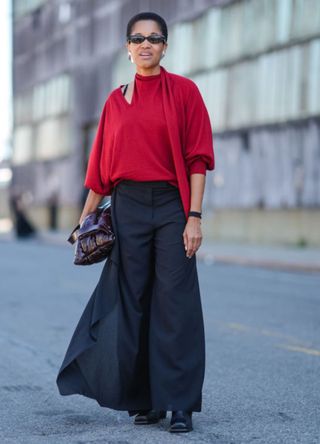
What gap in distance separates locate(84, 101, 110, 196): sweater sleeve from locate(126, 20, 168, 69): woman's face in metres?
0.36

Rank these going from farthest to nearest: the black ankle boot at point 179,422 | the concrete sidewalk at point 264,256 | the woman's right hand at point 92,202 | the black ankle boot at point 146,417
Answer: the concrete sidewalk at point 264,256 < the woman's right hand at point 92,202 < the black ankle boot at point 146,417 < the black ankle boot at point 179,422

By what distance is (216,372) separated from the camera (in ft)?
23.4

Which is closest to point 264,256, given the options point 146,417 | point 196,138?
point 146,417

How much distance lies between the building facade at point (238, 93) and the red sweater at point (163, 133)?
22.0m

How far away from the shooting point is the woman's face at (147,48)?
17.0 feet

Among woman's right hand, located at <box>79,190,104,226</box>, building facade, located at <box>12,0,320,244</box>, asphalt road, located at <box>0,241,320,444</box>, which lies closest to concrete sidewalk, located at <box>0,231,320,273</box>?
building facade, located at <box>12,0,320,244</box>

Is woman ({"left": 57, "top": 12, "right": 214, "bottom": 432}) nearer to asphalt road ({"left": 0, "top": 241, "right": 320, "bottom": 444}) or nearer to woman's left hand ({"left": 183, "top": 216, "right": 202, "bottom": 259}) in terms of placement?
woman's left hand ({"left": 183, "top": 216, "right": 202, "bottom": 259})

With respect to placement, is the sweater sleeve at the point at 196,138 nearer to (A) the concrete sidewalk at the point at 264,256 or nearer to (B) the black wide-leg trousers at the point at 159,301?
(B) the black wide-leg trousers at the point at 159,301

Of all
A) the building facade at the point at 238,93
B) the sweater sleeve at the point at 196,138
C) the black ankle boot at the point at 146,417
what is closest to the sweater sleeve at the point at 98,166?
the sweater sleeve at the point at 196,138

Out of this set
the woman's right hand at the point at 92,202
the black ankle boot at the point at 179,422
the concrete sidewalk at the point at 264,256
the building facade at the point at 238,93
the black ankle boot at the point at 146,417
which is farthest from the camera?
the building facade at the point at 238,93

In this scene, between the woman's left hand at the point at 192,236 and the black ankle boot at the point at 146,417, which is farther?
the black ankle boot at the point at 146,417

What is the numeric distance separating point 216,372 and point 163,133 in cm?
248

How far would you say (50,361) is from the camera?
770 cm

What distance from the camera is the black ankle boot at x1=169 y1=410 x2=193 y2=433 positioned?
511 centimetres
